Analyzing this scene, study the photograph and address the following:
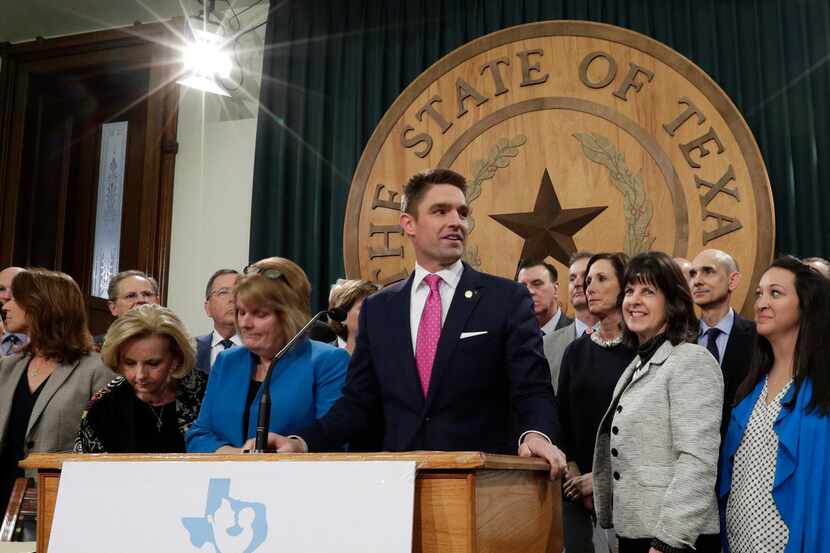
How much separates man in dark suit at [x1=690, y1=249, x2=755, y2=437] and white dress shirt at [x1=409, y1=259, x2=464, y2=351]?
3.80ft

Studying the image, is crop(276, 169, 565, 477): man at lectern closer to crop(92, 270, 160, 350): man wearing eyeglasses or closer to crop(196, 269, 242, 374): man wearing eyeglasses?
crop(196, 269, 242, 374): man wearing eyeglasses

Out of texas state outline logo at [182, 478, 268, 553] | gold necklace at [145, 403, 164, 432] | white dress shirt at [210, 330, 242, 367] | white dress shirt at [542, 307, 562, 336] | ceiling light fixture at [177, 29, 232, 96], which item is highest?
ceiling light fixture at [177, 29, 232, 96]

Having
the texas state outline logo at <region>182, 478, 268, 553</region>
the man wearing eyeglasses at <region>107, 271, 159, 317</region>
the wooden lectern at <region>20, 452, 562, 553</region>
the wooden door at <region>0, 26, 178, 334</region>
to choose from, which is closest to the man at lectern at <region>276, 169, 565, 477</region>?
the wooden lectern at <region>20, 452, 562, 553</region>

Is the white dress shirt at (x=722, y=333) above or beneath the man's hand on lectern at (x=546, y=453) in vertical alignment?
above

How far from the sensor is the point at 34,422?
3459mm

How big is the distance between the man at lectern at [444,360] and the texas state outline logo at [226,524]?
39 centimetres

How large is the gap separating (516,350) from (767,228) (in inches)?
109

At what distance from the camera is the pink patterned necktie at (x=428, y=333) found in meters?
2.28

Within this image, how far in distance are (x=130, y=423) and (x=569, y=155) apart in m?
2.99

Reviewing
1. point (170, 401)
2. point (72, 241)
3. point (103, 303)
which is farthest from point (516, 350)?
point (72, 241)

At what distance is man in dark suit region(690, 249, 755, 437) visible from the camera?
3.43 meters

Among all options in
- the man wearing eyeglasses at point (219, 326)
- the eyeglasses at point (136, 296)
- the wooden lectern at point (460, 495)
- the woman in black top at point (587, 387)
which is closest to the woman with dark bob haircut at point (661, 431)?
the woman in black top at point (587, 387)

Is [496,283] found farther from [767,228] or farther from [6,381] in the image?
[767,228]

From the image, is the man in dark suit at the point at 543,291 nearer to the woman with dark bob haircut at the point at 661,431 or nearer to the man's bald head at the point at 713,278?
the man's bald head at the point at 713,278
